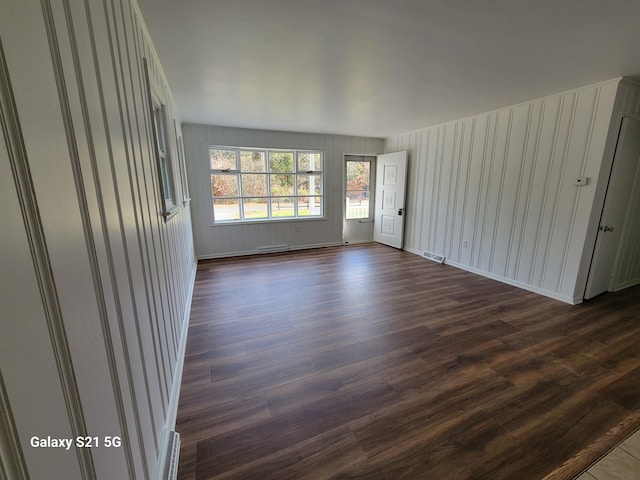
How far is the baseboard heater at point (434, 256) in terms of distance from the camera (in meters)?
4.96

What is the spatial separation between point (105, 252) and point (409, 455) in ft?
5.80

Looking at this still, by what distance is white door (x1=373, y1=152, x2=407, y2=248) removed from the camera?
18.6 feet

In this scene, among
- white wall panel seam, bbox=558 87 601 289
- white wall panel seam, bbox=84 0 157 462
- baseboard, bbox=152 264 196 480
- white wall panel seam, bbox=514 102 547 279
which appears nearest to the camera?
white wall panel seam, bbox=84 0 157 462

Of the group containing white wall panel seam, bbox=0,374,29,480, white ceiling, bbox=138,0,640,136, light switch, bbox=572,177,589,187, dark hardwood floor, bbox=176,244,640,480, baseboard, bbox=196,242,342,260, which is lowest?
dark hardwood floor, bbox=176,244,640,480

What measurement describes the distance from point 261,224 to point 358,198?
243 centimetres

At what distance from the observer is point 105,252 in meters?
0.89

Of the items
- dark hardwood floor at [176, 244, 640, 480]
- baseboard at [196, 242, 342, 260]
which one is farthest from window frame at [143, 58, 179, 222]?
baseboard at [196, 242, 342, 260]

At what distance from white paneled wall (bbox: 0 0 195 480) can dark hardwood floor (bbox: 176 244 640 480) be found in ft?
1.94

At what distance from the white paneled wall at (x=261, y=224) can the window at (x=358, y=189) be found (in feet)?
0.93

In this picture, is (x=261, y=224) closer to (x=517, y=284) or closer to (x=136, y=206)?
(x=136, y=206)

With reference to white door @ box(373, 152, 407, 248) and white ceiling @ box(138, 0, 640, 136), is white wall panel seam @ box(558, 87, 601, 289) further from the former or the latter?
white door @ box(373, 152, 407, 248)

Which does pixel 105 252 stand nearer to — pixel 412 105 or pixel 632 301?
pixel 412 105

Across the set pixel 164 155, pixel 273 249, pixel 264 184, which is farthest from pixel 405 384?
pixel 264 184

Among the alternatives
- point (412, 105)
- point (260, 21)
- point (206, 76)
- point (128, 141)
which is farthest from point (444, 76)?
point (128, 141)
